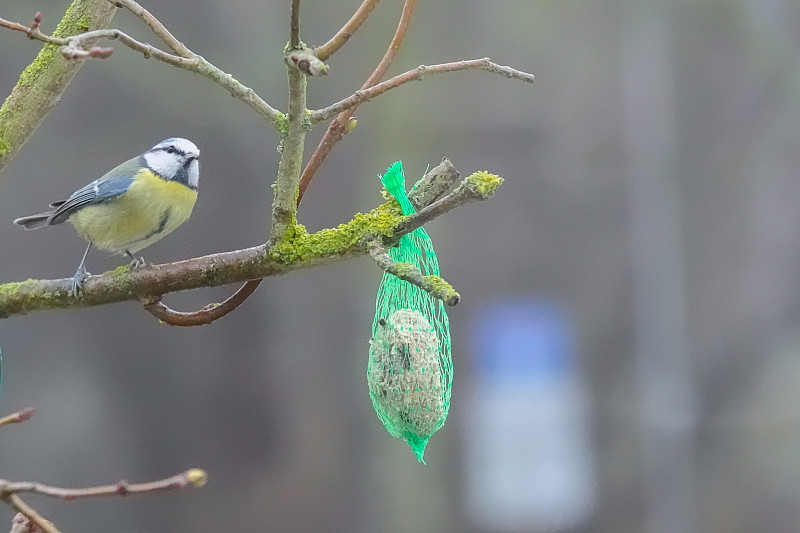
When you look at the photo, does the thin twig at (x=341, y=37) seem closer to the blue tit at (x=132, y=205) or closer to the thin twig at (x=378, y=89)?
the thin twig at (x=378, y=89)

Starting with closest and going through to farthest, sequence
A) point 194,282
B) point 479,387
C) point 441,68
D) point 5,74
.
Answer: point 441,68 < point 194,282 < point 5,74 < point 479,387

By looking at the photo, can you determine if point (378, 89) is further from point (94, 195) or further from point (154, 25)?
point (94, 195)

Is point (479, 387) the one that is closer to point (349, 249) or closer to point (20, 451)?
point (20, 451)

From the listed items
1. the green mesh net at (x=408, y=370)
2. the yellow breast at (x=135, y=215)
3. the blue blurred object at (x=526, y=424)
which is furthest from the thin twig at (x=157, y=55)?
the blue blurred object at (x=526, y=424)

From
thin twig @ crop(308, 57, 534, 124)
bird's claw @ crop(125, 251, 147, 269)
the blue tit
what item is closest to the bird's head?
the blue tit

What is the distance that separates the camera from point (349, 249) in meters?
0.74

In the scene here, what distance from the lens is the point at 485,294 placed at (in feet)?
6.31

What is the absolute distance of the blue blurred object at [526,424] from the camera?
191 centimetres

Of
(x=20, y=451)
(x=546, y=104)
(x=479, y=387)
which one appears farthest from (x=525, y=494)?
(x=20, y=451)

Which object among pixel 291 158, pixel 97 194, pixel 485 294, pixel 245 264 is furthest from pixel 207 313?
pixel 485 294

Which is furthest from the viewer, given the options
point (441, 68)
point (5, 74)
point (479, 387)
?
point (479, 387)

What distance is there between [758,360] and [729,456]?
255mm

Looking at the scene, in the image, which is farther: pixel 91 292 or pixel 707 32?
pixel 707 32

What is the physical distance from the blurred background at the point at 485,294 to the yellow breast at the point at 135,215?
21.7 inches
